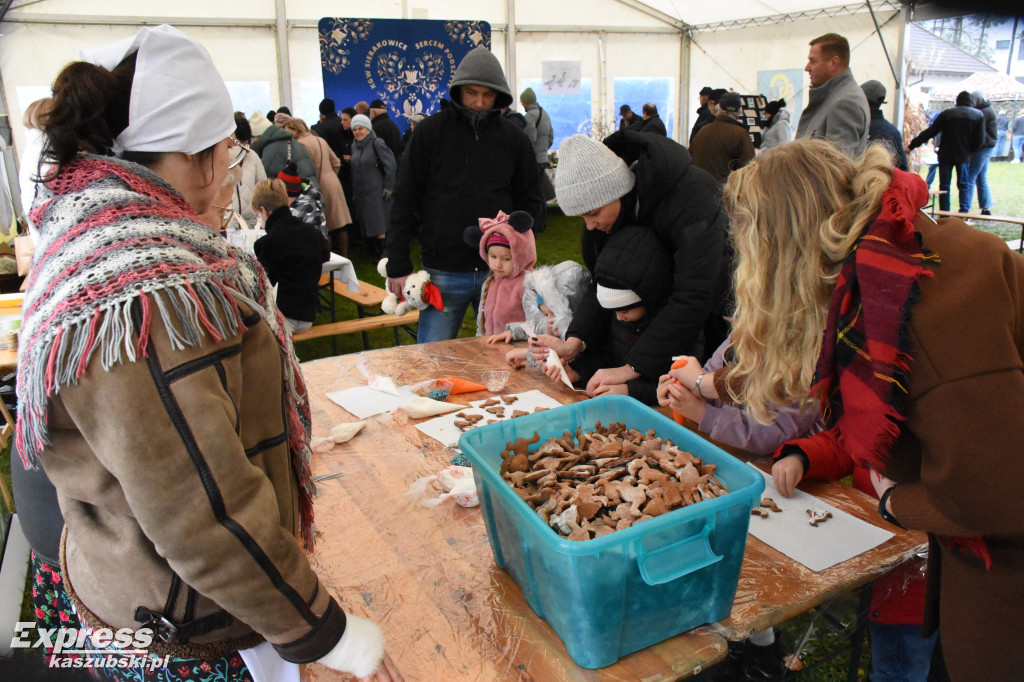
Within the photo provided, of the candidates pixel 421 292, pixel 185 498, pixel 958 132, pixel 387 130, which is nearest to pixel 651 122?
pixel 387 130

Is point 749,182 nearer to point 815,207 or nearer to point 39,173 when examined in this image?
point 815,207

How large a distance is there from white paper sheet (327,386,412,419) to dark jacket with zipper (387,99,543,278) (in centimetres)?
118

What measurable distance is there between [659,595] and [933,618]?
22.6 inches

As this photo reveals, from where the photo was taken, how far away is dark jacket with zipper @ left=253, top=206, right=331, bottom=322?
155 inches

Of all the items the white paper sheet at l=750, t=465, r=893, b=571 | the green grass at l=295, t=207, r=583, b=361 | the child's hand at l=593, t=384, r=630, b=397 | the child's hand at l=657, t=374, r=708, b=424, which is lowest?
the green grass at l=295, t=207, r=583, b=361

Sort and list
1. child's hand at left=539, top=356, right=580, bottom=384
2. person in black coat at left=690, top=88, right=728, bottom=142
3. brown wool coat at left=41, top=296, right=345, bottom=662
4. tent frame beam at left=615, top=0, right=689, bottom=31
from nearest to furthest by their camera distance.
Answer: brown wool coat at left=41, top=296, right=345, bottom=662, child's hand at left=539, top=356, right=580, bottom=384, person in black coat at left=690, top=88, right=728, bottom=142, tent frame beam at left=615, top=0, right=689, bottom=31

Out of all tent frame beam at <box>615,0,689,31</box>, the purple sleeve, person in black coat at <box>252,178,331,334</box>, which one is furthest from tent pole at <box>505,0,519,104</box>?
the purple sleeve

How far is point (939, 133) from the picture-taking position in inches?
333

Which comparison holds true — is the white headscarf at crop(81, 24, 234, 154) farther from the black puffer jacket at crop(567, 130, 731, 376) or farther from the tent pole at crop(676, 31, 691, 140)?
the tent pole at crop(676, 31, 691, 140)

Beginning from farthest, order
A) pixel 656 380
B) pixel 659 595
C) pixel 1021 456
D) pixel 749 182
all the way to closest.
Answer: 1. pixel 656 380
2. pixel 749 182
3. pixel 659 595
4. pixel 1021 456

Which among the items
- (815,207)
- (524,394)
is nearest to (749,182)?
(815,207)

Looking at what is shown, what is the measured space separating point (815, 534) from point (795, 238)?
62cm

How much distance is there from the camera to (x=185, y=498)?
0.81m

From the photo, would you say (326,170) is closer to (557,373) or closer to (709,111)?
(709,111)
